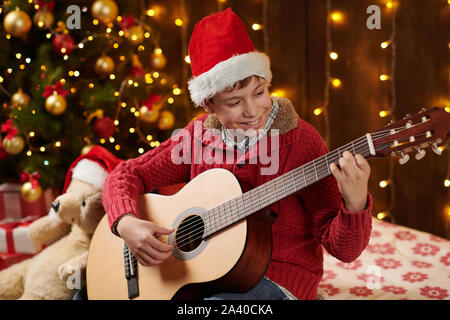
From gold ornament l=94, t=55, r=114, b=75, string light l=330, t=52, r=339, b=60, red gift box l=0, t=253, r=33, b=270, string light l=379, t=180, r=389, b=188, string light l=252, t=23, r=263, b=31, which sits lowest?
red gift box l=0, t=253, r=33, b=270

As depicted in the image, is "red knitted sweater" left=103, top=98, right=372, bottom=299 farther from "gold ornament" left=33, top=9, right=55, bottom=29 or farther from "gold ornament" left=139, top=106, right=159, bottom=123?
"gold ornament" left=33, top=9, right=55, bottom=29

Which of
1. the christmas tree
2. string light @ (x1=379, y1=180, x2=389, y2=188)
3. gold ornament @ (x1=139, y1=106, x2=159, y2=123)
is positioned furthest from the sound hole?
string light @ (x1=379, y1=180, x2=389, y2=188)

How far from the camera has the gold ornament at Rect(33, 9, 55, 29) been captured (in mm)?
2217

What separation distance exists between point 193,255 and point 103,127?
1.31 m

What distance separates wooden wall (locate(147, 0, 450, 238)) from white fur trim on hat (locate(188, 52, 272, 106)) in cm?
129

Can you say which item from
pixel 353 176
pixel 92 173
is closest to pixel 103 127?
pixel 92 173

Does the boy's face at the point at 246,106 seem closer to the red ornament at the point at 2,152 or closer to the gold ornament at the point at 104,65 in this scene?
the gold ornament at the point at 104,65

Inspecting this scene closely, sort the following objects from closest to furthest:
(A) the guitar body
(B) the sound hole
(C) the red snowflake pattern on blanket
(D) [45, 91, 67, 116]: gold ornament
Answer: (A) the guitar body → (B) the sound hole → (C) the red snowflake pattern on blanket → (D) [45, 91, 67, 116]: gold ornament

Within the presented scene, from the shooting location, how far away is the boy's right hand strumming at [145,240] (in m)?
1.26

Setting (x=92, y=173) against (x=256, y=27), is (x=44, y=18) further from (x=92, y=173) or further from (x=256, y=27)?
(x=256, y=27)

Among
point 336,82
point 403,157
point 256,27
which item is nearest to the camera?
point 403,157

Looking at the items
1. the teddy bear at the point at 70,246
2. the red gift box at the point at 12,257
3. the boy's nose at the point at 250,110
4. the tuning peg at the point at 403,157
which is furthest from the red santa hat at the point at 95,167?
the tuning peg at the point at 403,157

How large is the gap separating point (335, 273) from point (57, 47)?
1664 millimetres

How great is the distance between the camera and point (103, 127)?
7.70 feet
